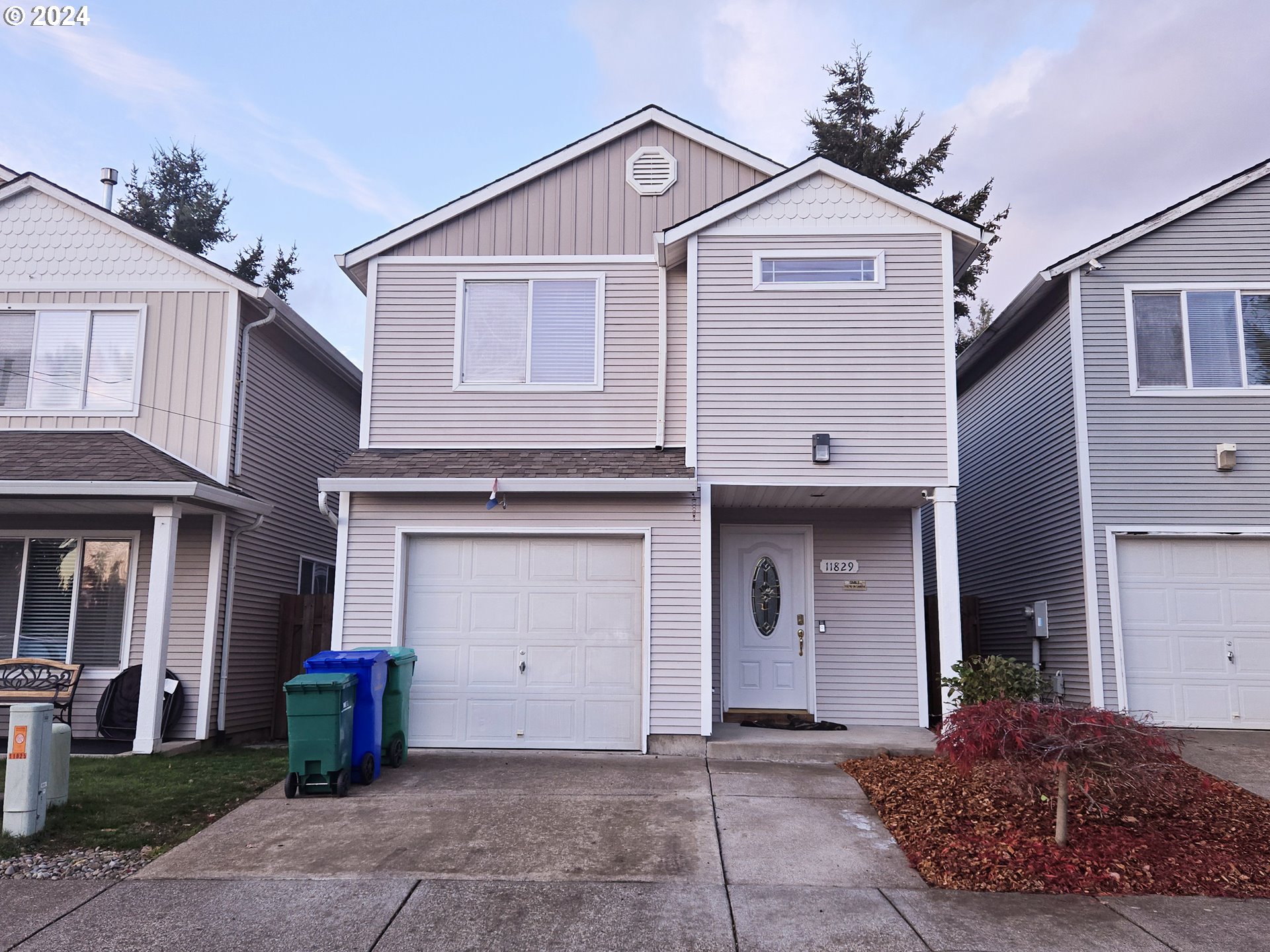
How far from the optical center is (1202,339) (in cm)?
→ 995

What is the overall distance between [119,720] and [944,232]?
10.1 meters

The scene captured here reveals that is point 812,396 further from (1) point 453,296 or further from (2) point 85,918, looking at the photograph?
(2) point 85,918

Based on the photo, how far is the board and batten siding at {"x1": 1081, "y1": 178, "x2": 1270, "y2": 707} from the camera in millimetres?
9695

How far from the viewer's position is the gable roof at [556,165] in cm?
1011

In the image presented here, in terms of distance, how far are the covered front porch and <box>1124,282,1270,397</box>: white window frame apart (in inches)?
110

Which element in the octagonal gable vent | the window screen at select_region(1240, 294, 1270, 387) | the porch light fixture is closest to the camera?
the porch light fixture

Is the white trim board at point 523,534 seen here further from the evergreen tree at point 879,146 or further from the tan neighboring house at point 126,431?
the evergreen tree at point 879,146

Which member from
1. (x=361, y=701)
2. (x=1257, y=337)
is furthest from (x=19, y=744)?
(x=1257, y=337)

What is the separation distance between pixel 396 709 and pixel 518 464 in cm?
268

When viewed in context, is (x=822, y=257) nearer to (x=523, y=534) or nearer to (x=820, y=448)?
(x=820, y=448)

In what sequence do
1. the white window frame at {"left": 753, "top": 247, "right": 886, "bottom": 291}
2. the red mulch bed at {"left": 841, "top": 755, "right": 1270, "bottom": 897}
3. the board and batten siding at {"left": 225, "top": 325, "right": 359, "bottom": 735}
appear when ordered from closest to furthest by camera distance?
the red mulch bed at {"left": 841, "top": 755, "right": 1270, "bottom": 897} < the white window frame at {"left": 753, "top": 247, "right": 886, "bottom": 291} < the board and batten siding at {"left": 225, "top": 325, "right": 359, "bottom": 735}

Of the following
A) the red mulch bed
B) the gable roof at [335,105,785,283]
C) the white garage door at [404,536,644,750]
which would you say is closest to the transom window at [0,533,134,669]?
the white garage door at [404,536,644,750]

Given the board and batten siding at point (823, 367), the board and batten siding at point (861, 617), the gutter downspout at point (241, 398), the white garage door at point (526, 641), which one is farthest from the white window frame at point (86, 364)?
the board and batten siding at point (861, 617)

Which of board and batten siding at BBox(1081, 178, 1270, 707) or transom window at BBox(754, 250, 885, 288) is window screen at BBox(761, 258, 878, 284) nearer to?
transom window at BBox(754, 250, 885, 288)
